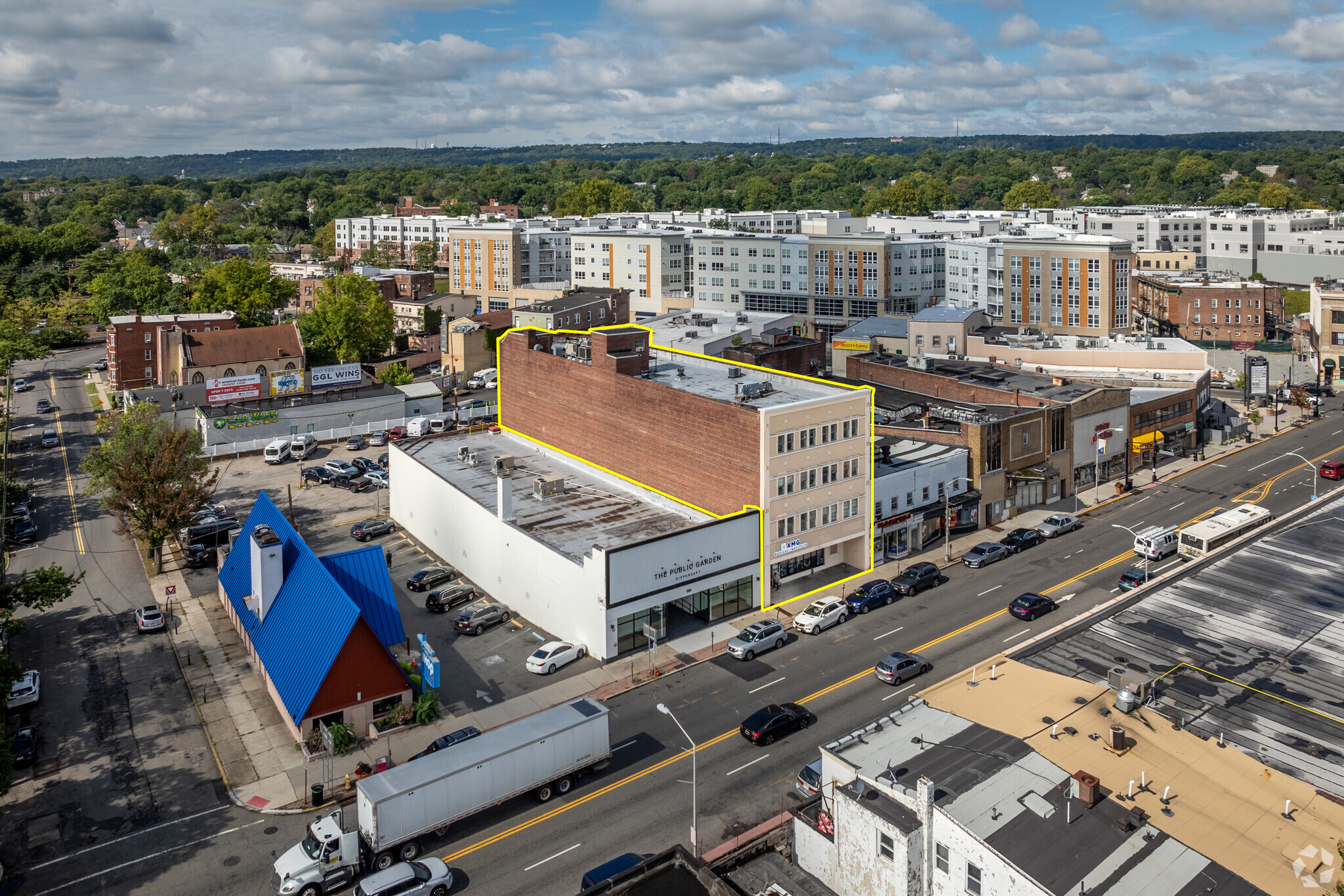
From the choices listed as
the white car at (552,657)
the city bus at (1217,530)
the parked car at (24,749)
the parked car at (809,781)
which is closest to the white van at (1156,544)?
the city bus at (1217,530)

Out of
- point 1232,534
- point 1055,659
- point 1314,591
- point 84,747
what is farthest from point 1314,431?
point 84,747

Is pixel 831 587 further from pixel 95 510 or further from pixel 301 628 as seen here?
pixel 95 510

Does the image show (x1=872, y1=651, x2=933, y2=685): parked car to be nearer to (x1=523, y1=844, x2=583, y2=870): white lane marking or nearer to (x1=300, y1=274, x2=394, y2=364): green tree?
(x1=523, y1=844, x2=583, y2=870): white lane marking

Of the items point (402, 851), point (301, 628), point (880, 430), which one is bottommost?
point (402, 851)

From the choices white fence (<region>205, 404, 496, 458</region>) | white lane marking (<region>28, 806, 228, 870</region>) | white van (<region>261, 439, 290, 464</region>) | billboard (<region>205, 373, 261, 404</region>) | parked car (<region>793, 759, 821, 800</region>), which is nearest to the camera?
white lane marking (<region>28, 806, 228, 870</region>)

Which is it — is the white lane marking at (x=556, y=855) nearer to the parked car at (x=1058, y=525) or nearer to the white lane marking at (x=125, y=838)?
the white lane marking at (x=125, y=838)

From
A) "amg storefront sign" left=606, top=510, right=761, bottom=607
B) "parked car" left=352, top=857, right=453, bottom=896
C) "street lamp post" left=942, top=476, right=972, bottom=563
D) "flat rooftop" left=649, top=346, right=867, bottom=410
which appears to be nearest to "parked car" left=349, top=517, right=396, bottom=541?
"flat rooftop" left=649, top=346, right=867, bottom=410
